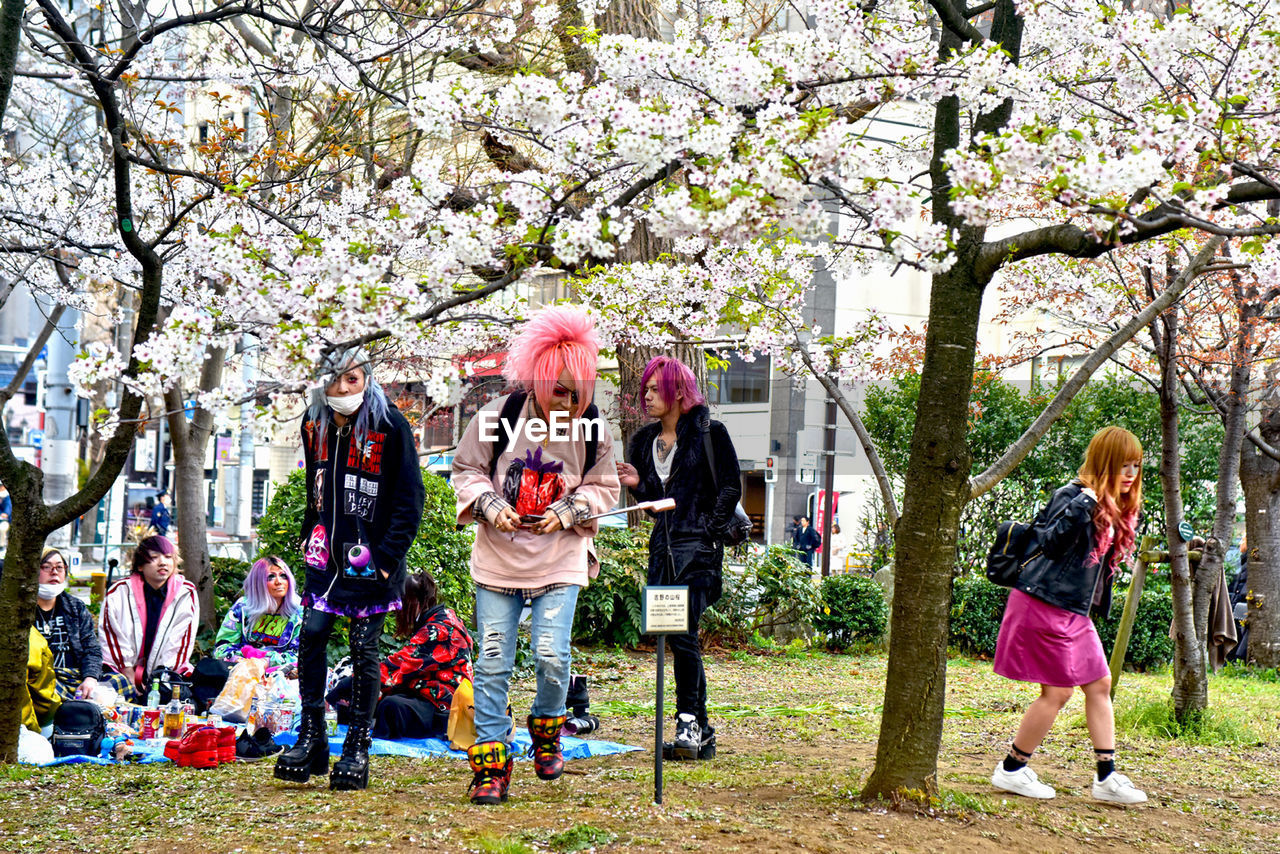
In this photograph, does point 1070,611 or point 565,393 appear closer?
point 565,393

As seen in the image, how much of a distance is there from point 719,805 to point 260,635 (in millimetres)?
3614

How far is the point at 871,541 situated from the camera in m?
17.9

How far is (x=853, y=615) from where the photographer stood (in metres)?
12.6

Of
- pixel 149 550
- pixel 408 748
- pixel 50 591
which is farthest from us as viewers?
pixel 149 550

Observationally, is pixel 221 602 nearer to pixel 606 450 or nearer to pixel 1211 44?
pixel 606 450

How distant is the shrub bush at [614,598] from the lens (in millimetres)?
10898

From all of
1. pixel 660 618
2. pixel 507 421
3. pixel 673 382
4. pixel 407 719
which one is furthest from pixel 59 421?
pixel 660 618

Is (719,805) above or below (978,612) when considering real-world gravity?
above

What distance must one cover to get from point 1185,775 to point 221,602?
23.7ft

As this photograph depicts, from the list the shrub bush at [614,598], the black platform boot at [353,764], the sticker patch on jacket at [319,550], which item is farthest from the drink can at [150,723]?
the shrub bush at [614,598]

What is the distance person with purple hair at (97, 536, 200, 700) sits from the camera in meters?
6.93

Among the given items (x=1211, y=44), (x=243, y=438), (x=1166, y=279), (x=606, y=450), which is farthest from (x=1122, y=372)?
(x=243, y=438)

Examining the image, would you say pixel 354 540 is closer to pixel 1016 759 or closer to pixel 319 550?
pixel 319 550

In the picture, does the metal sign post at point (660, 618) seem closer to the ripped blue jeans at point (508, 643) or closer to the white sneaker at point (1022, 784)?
the ripped blue jeans at point (508, 643)
